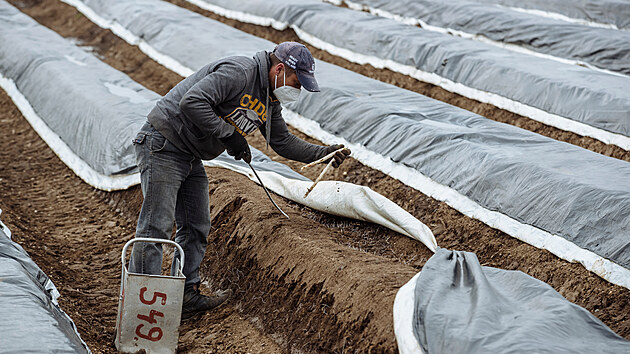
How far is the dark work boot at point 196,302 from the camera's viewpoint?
4.32m

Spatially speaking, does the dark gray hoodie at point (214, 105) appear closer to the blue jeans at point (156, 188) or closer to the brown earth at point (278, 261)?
the blue jeans at point (156, 188)

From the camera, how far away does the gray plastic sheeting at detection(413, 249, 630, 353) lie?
295cm

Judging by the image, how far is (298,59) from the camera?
12.5 feet

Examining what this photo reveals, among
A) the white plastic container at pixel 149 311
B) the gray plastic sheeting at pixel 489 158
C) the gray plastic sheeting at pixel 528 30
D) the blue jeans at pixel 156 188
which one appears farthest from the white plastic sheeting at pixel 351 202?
the gray plastic sheeting at pixel 528 30

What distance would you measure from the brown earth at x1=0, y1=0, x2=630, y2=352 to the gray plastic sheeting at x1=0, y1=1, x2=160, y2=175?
1.64ft

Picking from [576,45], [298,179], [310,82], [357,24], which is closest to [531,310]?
[310,82]

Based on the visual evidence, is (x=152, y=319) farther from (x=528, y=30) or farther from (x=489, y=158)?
(x=528, y=30)

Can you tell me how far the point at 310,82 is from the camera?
386cm

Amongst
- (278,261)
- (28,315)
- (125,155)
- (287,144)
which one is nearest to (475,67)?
(125,155)

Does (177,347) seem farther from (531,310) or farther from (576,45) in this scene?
(576,45)

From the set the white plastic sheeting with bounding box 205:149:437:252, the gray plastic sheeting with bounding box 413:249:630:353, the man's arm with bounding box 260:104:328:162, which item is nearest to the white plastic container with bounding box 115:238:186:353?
the man's arm with bounding box 260:104:328:162

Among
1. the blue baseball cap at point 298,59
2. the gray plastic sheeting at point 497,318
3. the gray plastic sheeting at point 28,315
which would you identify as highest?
the blue baseball cap at point 298,59

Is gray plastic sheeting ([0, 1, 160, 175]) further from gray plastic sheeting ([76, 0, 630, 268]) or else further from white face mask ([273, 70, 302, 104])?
white face mask ([273, 70, 302, 104])

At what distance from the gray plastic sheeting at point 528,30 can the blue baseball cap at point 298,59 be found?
6002mm
